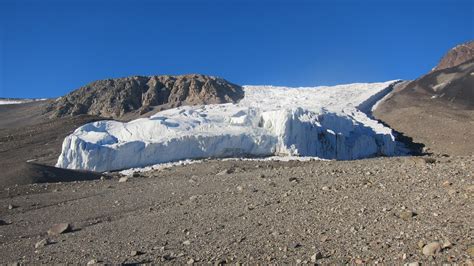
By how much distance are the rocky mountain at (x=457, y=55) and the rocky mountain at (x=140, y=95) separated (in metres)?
33.1

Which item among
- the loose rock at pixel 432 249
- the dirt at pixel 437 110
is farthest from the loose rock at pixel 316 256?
the dirt at pixel 437 110

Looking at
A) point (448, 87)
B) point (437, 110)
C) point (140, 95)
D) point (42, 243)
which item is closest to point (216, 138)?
point (42, 243)

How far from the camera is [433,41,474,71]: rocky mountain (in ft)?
258

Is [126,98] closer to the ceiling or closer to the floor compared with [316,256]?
closer to the ceiling

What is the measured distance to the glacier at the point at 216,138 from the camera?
88.1ft

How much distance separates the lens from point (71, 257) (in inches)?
383

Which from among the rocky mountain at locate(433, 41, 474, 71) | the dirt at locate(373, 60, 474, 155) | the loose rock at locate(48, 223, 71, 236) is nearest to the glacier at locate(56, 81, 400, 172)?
the dirt at locate(373, 60, 474, 155)

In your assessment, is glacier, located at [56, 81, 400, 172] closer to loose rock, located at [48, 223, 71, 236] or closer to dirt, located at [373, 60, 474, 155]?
dirt, located at [373, 60, 474, 155]

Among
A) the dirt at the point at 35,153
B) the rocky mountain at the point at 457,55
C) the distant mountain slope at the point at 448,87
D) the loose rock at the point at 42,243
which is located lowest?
the loose rock at the point at 42,243

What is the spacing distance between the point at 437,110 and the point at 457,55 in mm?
33745

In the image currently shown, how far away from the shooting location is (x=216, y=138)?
92.3 ft

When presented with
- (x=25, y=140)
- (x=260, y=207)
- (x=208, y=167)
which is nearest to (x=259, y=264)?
(x=260, y=207)

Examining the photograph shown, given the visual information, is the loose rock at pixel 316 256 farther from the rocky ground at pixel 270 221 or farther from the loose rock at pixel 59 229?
the loose rock at pixel 59 229

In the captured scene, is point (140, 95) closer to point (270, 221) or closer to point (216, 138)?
point (216, 138)
